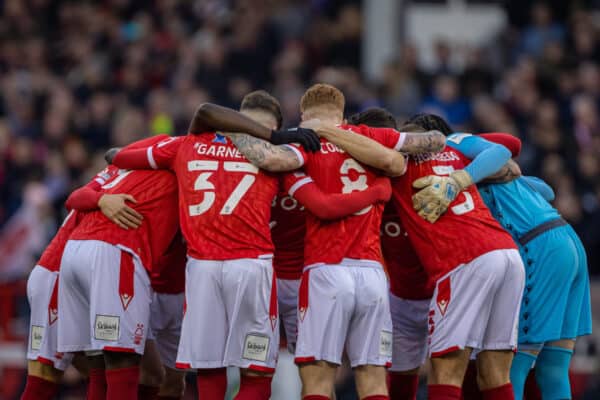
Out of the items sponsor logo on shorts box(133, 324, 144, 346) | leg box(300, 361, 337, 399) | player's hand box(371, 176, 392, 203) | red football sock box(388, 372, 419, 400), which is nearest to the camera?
leg box(300, 361, 337, 399)

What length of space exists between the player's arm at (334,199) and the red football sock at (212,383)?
1419 mm

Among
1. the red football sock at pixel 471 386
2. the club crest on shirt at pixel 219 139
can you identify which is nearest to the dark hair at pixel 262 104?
the club crest on shirt at pixel 219 139

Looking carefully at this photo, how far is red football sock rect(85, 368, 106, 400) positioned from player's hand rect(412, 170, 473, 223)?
2.87 metres

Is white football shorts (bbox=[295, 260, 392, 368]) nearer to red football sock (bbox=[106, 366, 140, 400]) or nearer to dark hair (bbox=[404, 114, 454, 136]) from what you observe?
red football sock (bbox=[106, 366, 140, 400])

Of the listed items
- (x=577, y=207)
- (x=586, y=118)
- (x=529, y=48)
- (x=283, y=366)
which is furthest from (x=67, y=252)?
(x=529, y=48)

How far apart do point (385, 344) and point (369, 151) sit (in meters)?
Answer: 1.47

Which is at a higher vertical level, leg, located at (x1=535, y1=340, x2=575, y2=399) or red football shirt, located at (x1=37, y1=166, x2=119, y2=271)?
red football shirt, located at (x1=37, y1=166, x2=119, y2=271)

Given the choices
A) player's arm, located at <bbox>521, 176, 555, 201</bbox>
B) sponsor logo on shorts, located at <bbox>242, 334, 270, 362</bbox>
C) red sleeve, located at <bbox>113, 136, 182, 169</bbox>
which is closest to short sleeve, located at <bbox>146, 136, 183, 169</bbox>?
red sleeve, located at <bbox>113, 136, 182, 169</bbox>

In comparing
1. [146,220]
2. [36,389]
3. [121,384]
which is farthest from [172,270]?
[36,389]

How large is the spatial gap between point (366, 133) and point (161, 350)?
105 inches

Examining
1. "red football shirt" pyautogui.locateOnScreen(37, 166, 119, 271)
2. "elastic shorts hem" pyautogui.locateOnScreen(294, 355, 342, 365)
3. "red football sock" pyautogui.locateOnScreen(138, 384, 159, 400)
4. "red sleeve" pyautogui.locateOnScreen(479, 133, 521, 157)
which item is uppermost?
"red sleeve" pyautogui.locateOnScreen(479, 133, 521, 157)

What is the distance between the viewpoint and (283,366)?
44.1ft

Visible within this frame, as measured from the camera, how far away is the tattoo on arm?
8.56 metres

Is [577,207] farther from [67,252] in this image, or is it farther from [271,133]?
[67,252]
